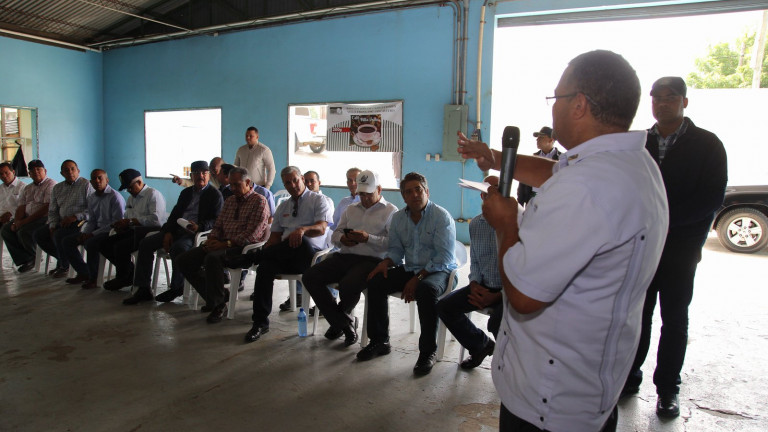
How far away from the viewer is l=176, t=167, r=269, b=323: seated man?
4176 millimetres

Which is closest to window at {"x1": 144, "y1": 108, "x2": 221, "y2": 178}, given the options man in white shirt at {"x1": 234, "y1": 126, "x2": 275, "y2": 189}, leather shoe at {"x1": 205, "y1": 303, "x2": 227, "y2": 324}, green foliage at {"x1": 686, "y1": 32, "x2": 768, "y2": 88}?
man in white shirt at {"x1": 234, "y1": 126, "x2": 275, "y2": 189}

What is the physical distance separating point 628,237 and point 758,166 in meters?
7.94

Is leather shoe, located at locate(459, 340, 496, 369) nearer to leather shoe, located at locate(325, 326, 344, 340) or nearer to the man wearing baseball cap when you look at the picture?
leather shoe, located at locate(325, 326, 344, 340)

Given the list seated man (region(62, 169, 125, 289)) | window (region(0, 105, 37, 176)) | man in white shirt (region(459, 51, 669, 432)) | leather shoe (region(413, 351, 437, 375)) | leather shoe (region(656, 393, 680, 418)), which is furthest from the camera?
window (region(0, 105, 37, 176))

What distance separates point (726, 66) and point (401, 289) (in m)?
16.5

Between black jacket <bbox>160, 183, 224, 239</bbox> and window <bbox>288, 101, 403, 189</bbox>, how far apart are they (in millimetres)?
3304

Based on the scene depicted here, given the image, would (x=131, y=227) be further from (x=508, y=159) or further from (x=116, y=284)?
(x=508, y=159)

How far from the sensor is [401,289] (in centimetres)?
348

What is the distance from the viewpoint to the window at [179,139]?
9.45m

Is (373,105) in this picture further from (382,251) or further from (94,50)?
(94,50)

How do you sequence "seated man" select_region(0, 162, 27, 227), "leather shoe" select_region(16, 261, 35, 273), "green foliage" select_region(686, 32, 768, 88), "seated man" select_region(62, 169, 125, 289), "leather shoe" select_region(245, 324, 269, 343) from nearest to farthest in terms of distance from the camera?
"leather shoe" select_region(245, 324, 269, 343), "seated man" select_region(62, 169, 125, 289), "leather shoe" select_region(16, 261, 35, 273), "seated man" select_region(0, 162, 27, 227), "green foliage" select_region(686, 32, 768, 88)

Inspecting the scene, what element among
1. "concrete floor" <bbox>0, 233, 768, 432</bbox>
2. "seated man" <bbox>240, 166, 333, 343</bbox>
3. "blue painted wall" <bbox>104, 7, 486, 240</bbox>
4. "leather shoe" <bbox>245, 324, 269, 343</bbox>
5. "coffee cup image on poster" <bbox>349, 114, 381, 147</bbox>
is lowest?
"concrete floor" <bbox>0, 233, 768, 432</bbox>

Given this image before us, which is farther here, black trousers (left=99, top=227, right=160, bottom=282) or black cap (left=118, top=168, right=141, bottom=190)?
black cap (left=118, top=168, right=141, bottom=190)

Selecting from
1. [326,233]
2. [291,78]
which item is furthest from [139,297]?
[291,78]
